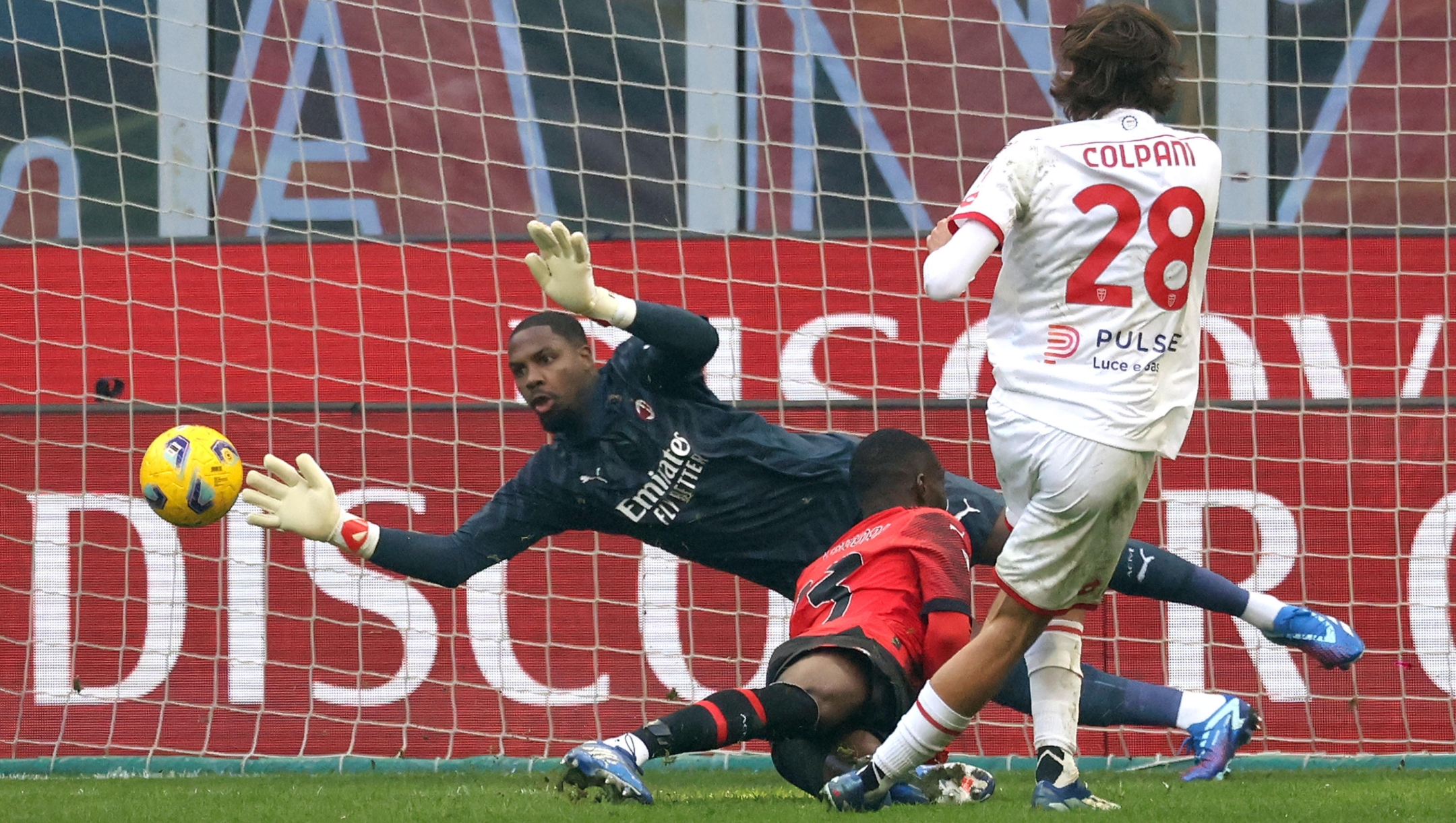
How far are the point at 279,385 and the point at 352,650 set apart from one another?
3.32ft

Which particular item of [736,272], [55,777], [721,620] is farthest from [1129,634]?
[55,777]

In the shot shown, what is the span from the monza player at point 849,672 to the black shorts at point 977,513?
0.45 metres

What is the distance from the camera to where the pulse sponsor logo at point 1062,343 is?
11.0 ft

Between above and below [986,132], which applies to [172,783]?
below

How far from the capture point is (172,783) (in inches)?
195

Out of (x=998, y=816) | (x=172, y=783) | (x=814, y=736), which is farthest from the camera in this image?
(x=172, y=783)

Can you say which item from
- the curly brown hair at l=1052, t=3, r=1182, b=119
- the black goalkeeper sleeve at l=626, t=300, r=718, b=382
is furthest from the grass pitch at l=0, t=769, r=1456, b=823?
the curly brown hair at l=1052, t=3, r=1182, b=119

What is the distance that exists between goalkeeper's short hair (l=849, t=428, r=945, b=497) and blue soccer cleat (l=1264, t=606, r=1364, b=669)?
100cm

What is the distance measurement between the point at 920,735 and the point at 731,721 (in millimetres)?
562

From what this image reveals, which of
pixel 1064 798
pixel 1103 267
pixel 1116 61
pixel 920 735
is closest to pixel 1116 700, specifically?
pixel 1064 798

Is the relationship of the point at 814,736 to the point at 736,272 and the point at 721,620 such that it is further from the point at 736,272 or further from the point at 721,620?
the point at 736,272

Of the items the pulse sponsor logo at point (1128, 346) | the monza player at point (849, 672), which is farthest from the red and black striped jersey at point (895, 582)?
the pulse sponsor logo at point (1128, 346)

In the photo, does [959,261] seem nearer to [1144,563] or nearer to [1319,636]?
[1144,563]

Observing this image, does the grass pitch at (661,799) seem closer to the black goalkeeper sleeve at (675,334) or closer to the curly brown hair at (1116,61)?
the black goalkeeper sleeve at (675,334)
